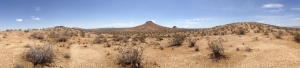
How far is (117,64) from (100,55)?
2.78 m

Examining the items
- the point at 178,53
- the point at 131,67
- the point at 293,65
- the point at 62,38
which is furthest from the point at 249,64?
the point at 62,38

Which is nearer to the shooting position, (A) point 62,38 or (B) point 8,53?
(B) point 8,53

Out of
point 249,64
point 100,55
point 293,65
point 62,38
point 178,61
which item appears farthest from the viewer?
point 62,38

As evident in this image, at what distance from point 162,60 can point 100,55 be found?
498 cm

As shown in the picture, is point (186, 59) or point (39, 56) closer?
point (39, 56)

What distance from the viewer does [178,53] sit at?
17.1 metres

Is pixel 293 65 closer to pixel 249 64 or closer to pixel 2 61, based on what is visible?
pixel 249 64

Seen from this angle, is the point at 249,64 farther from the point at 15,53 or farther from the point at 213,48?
the point at 15,53

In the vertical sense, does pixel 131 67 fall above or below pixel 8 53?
below

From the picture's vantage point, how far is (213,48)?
15.2 m

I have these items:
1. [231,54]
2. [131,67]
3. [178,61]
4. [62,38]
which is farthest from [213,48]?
[62,38]

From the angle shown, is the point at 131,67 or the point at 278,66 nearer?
the point at 278,66

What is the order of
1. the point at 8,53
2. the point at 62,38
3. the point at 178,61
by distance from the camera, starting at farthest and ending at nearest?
the point at 62,38 < the point at 178,61 < the point at 8,53

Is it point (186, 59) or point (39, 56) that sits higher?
point (39, 56)
